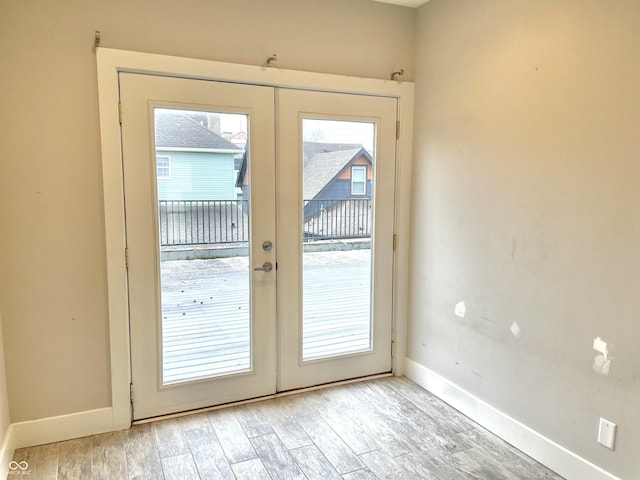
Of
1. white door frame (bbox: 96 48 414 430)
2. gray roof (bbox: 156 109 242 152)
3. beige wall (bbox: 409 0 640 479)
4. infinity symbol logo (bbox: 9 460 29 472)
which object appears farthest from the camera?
gray roof (bbox: 156 109 242 152)

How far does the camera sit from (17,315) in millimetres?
2318

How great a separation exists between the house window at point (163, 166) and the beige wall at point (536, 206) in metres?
1.68

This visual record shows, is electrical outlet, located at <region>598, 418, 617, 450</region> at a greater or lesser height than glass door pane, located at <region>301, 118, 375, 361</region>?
lesser

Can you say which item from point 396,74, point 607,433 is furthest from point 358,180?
point 607,433

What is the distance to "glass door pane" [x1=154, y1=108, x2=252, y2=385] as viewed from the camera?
2.55m

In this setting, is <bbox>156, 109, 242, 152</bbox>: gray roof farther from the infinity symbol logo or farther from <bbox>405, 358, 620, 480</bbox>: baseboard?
<bbox>405, 358, 620, 480</bbox>: baseboard

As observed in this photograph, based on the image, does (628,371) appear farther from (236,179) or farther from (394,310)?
(236,179)

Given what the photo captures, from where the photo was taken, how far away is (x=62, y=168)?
232 cm

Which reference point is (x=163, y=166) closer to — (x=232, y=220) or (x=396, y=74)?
(x=232, y=220)

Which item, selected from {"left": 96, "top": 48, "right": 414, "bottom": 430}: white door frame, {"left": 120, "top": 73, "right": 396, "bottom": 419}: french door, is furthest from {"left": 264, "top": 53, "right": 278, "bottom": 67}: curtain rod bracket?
{"left": 120, "top": 73, "right": 396, "bottom": 419}: french door

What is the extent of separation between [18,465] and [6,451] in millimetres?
102

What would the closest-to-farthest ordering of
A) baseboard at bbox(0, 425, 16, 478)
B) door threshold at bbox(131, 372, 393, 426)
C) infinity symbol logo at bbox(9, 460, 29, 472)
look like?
baseboard at bbox(0, 425, 16, 478) → infinity symbol logo at bbox(9, 460, 29, 472) → door threshold at bbox(131, 372, 393, 426)

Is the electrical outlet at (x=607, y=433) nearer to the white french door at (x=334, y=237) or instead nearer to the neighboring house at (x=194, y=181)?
the white french door at (x=334, y=237)

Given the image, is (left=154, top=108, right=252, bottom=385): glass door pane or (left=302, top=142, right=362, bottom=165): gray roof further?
(left=302, top=142, right=362, bottom=165): gray roof
